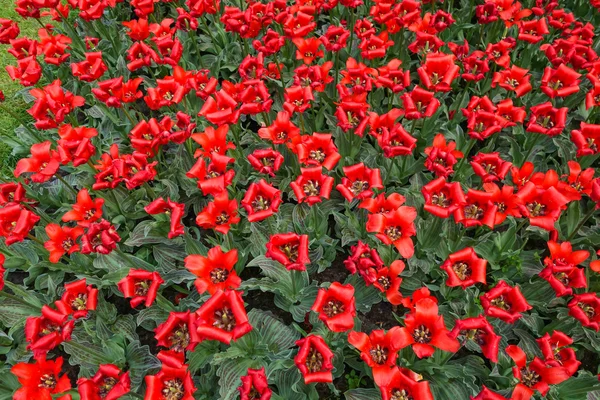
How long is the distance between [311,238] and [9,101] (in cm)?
505

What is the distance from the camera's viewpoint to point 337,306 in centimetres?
293

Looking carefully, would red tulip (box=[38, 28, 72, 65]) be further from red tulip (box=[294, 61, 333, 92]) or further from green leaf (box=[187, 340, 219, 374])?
green leaf (box=[187, 340, 219, 374])

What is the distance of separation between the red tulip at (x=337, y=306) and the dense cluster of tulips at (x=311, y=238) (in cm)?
1

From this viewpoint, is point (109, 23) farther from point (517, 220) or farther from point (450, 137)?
point (517, 220)

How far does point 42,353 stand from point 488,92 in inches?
198

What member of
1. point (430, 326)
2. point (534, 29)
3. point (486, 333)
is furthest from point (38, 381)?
point (534, 29)

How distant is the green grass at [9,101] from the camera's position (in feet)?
17.6

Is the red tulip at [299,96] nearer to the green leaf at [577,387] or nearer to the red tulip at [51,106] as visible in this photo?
the red tulip at [51,106]

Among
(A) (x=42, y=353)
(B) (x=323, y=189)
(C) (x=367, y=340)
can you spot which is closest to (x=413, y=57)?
(B) (x=323, y=189)

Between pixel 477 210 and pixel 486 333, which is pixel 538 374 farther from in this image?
pixel 477 210

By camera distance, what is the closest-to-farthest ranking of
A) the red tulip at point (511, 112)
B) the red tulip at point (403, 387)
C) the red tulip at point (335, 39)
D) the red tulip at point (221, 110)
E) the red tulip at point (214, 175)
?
the red tulip at point (403, 387) < the red tulip at point (214, 175) < the red tulip at point (221, 110) < the red tulip at point (511, 112) < the red tulip at point (335, 39)

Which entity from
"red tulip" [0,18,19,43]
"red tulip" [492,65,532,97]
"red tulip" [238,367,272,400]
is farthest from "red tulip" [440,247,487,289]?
"red tulip" [0,18,19,43]

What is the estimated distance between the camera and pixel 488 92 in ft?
16.9

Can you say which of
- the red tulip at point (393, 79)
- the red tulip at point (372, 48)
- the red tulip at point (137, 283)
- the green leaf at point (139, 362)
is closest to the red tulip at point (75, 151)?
the red tulip at point (137, 283)
